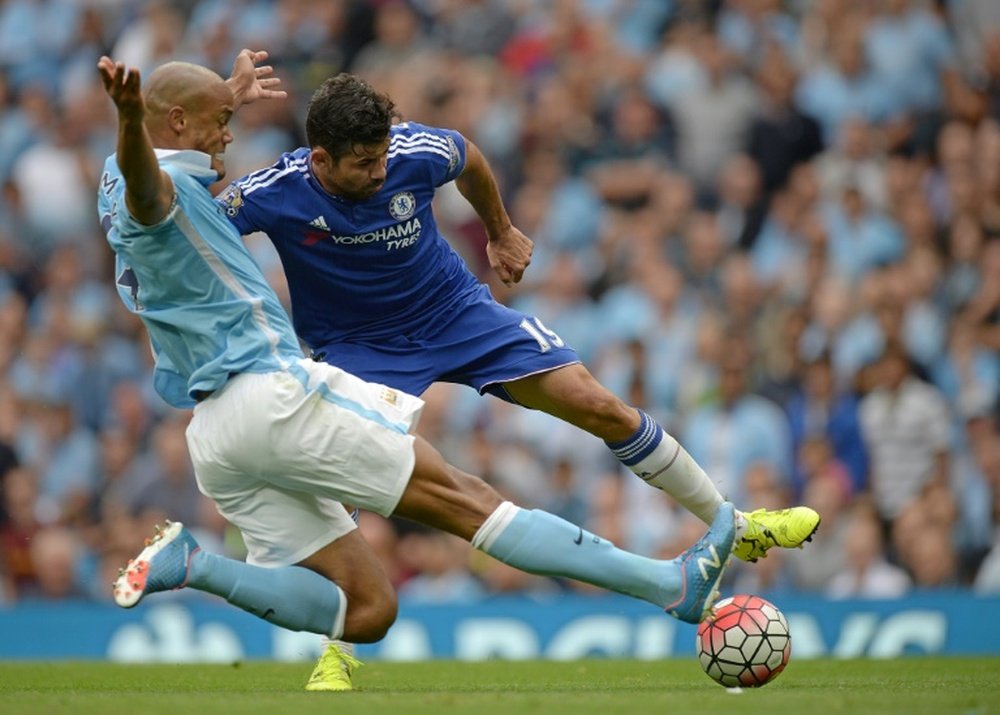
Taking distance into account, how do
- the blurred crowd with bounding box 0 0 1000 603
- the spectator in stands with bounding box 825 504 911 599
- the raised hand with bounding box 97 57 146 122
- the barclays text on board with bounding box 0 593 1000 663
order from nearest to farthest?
the raised hand with bounding box 97 57 146 122 → the barclays text on board with bounding box 0 593 1000 663 → the spectator in stands with bounding box 825 504 911 599 → the blurred crowd with bounding box 0 0 1000 603

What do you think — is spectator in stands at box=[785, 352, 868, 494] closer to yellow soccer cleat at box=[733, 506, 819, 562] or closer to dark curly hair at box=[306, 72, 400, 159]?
yellow soccer cleat at box=[733, 506, 819, 562]

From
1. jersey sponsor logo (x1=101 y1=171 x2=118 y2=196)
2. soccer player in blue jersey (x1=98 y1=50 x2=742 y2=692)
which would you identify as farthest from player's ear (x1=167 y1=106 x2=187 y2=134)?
jersey sponsor logo (x1=101 y1=171 x2=118 y2=196)

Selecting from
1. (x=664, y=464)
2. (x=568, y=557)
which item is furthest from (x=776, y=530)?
(x=568, y=557)

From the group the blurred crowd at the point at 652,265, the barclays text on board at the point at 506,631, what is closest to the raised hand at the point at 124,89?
the barclays text on board at the point at 506,631

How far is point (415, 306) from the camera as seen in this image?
318 inches

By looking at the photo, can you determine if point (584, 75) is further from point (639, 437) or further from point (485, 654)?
point (639, 437)

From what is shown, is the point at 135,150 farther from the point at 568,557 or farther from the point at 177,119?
the point at 568,557

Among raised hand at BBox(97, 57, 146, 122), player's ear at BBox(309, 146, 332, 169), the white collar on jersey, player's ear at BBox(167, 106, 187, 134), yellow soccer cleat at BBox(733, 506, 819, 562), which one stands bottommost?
yellow soccer cleat at BBox(733, 506, 819, 562)

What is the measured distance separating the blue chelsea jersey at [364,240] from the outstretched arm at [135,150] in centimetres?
85

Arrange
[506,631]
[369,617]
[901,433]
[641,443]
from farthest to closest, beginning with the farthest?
[901,433] → [506,631] → [641,443] → [369,617]

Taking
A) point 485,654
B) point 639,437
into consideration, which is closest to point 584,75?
point 485,654

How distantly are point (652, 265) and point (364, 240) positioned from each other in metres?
6.29

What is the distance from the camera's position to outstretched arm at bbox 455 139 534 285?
27.3ft

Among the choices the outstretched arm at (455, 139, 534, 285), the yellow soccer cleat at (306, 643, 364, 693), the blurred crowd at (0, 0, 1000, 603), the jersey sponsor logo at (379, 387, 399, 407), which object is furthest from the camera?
the blurred crowd at (0, 0, 1000, 603)
